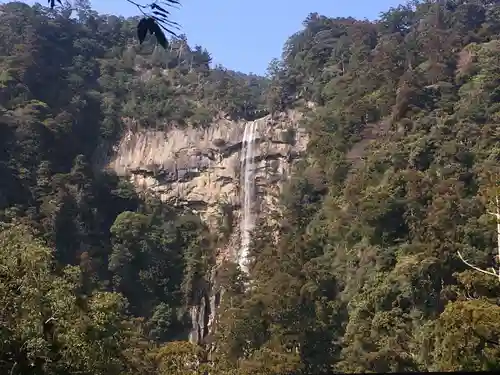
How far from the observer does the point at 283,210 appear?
86.1ft

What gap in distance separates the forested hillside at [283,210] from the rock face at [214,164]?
724mm

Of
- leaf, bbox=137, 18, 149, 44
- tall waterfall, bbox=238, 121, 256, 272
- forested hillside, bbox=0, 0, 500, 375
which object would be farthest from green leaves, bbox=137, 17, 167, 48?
tall waterfall, bbox=238, 121, 256, 272

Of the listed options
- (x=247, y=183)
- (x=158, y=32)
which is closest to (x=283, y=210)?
(x=247, y=183)

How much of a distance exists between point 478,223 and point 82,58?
24.1 m

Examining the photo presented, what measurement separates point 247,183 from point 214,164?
1900mm

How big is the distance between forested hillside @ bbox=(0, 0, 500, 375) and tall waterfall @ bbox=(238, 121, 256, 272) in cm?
143

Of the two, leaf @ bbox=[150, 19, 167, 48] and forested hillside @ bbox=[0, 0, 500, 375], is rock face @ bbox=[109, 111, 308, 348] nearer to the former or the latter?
forested hillside @ bbox=[0, 0, 500, 375]

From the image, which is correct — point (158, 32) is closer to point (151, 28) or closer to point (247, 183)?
point (151, 28)

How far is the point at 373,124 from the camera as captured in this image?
25734 millimetres

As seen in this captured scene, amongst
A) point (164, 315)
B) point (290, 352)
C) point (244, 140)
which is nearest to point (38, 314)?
point (290, 352)

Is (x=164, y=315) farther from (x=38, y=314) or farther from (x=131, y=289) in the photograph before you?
(x=38, y=314)

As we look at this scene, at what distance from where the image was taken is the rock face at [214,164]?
2841 cm

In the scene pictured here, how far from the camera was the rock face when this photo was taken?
2841 centimetres

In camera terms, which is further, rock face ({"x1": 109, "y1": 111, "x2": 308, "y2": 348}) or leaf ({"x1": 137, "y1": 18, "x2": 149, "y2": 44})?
rock face ({"x1": 109, "y1": 111, "x2": 308, "y2": 348})
